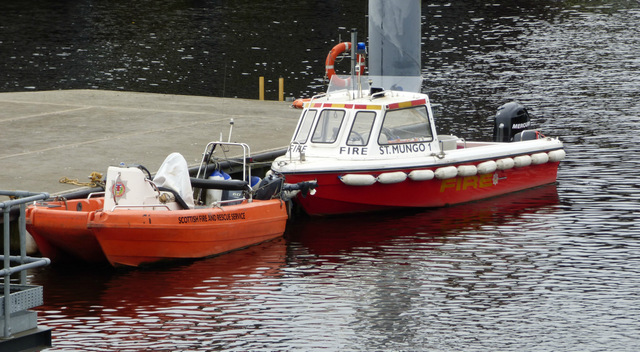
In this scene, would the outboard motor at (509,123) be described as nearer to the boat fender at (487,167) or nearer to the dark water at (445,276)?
the dark water at (445,276)

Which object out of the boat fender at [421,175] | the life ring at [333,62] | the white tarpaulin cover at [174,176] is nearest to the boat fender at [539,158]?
the boat fender at [421,175]

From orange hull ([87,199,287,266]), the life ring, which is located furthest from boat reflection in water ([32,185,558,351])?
the life ring

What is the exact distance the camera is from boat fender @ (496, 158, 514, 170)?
2081 cm

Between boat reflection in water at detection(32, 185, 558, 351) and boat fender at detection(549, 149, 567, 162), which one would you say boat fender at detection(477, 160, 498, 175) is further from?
boat fender at detection(549, 149, 567, 162)

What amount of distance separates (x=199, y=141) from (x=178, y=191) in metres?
5.46

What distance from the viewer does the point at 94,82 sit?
38219mm

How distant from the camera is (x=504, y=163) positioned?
20.9m

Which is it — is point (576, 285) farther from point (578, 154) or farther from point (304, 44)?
point (304, 44)

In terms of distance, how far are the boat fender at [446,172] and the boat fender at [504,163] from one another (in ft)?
4.08

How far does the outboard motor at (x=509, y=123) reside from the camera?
22.5m

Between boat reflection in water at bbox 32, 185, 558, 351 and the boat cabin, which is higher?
the boat cabin

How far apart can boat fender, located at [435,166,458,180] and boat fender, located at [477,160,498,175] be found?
Answer: 0.68 m

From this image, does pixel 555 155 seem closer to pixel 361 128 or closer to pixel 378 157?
pixel 378 157

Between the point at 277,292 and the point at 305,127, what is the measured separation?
501cm
